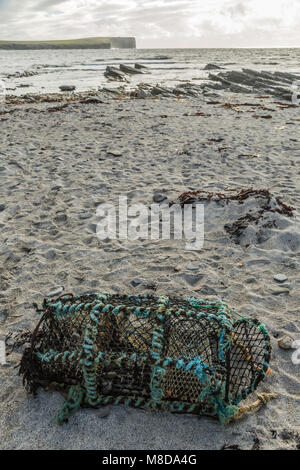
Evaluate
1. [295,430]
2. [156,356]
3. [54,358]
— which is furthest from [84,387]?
[295,430]

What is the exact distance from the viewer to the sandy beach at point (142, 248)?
2598 mm

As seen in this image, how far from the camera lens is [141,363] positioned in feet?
8.56

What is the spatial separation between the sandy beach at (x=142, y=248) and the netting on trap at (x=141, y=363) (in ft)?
0.46

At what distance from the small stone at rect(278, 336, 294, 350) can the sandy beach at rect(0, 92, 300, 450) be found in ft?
0.19

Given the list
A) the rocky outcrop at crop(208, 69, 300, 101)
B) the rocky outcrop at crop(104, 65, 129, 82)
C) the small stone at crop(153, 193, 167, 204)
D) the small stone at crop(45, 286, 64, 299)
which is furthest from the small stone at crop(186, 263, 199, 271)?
the rocky outcrop at crop(104, 65, 129, 82)

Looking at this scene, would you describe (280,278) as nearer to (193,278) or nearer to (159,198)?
(193,278)

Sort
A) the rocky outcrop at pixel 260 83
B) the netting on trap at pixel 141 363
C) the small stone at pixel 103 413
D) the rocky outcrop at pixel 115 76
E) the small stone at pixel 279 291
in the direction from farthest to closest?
the rocky outcrop at pixel 115 76, the rocky outcrop at pixel 260 83, the small stone at pixel 279 291, the small stone at pixel 103 413, the netting on trap at pixel 141 363

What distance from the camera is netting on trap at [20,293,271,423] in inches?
99.7

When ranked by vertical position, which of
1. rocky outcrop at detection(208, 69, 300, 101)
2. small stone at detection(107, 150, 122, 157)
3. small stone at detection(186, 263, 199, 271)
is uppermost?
rocky outcrop at detection(208, 69, 300, 101)

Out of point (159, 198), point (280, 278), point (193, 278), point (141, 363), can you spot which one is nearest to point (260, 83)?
point (159, 198)

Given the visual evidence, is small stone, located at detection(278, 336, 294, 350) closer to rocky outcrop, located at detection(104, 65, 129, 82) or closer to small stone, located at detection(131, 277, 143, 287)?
small stone, located at detection(131, 277, 143, 287)

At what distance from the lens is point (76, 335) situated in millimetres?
3150

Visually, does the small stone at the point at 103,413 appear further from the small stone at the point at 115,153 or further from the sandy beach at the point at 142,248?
the small stone at the point at 115,153

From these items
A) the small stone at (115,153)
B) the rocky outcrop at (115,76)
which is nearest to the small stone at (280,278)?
the small stone at (115,153)
